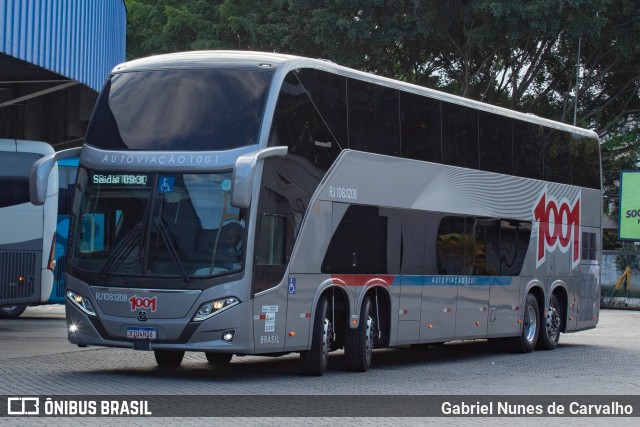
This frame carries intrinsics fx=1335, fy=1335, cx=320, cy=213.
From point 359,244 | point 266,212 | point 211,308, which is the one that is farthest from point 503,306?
point 211,308

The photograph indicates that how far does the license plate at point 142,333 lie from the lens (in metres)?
14.8

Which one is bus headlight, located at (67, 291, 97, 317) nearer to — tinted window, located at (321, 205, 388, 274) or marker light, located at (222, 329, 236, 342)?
marker light, located at (222, 329, 236, 342)

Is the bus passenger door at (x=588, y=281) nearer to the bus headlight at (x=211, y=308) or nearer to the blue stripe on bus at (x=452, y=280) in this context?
the blue stripe on bus at (x=452, y=280)

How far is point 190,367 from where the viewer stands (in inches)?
682

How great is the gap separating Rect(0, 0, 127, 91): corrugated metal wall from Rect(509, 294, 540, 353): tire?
9.04 m

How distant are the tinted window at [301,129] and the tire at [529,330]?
25.4 ft

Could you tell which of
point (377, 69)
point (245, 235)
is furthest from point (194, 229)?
point (377, 69)

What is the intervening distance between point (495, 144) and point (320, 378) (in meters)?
6.99

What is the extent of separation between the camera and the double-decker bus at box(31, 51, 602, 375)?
48.8ft

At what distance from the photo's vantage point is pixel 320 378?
1619 centimetres

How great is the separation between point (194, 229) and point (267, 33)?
92.9 feet

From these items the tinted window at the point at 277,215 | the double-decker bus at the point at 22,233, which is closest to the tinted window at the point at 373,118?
the tinted window at the point at 277,215

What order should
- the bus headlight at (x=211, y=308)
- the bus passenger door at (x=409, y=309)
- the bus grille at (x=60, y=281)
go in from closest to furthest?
the bus headlight at (x=211, y=308) → the bus passenger door at (x=409, y=309) → the bus grille at (x=60, y=281)

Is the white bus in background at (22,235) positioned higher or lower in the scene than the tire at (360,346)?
higher
